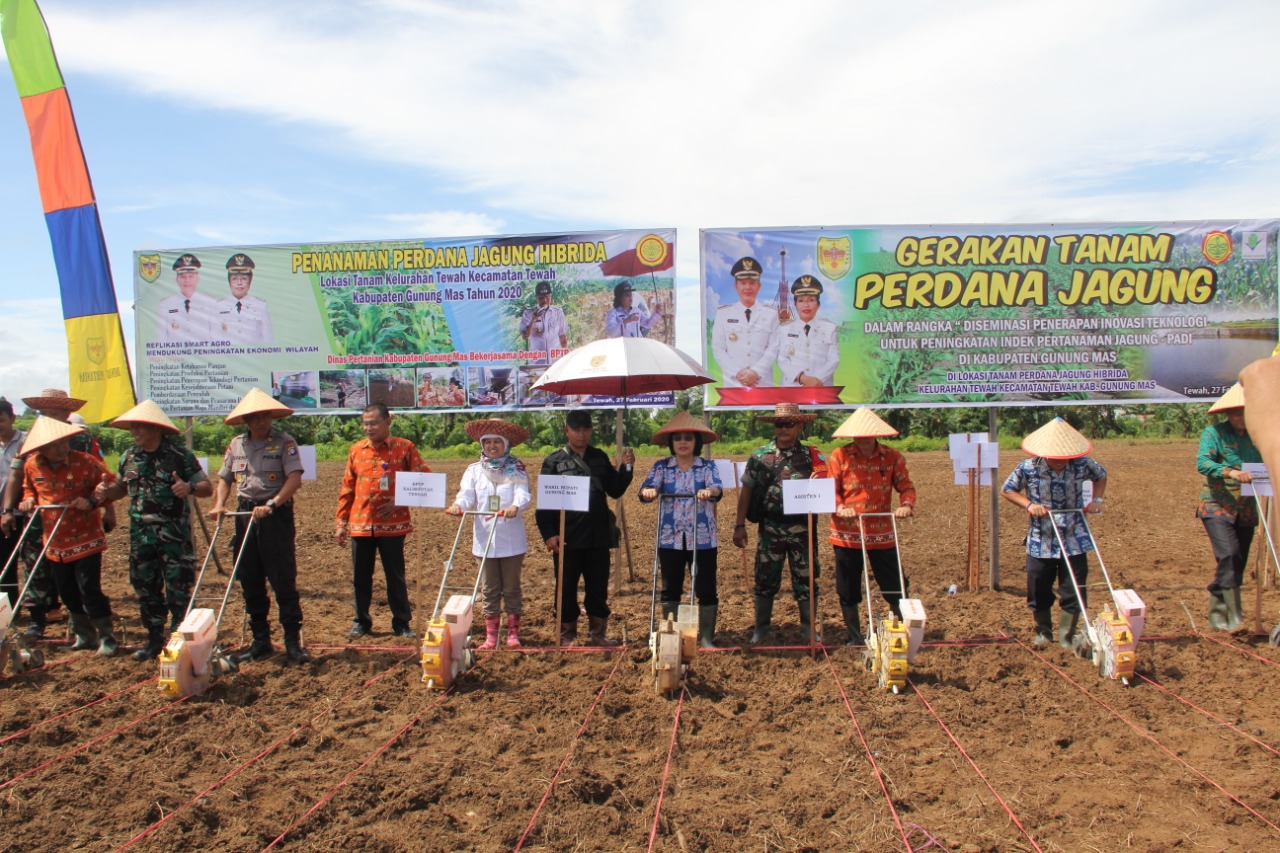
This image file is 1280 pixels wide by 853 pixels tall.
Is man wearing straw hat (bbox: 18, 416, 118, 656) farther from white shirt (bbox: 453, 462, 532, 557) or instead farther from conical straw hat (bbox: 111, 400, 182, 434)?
white shirt (bbox: 453, 462, 532, 557)

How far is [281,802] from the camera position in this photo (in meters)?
3.75

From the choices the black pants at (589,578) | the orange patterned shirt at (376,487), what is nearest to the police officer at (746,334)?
the black pants at (589,578)

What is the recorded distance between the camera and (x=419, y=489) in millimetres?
5602

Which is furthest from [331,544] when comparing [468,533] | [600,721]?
[600,721]

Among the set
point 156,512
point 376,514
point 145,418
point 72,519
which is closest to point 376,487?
point 376,514

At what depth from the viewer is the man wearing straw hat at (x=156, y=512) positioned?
18.8 feet

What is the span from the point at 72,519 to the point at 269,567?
1475 millimetres

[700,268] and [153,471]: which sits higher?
[700,268]

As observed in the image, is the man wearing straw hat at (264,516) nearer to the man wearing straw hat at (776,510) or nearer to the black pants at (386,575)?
the black pants at (386,575)

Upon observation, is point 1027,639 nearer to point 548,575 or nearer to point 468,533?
point 548,575

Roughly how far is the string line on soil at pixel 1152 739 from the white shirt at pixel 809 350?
297cm

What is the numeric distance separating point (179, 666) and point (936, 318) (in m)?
6.37

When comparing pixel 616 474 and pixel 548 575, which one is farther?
pixel 548 575

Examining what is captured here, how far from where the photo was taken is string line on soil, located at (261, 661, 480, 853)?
3.49 meters
